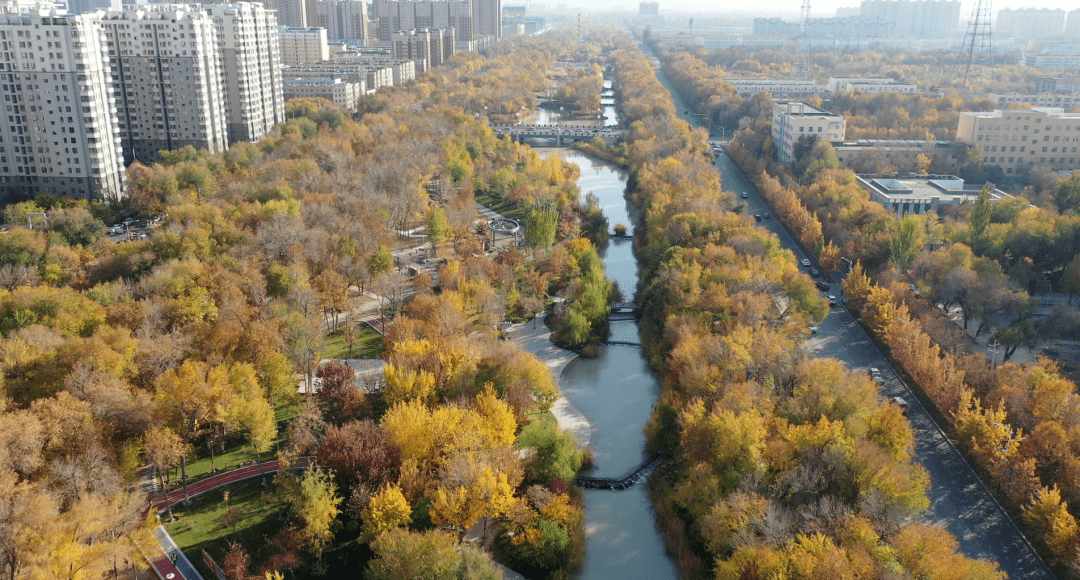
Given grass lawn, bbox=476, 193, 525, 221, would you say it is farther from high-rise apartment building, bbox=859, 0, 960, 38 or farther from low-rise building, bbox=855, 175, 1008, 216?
high-rise apartment building, bbox=859, 0, 960, 38

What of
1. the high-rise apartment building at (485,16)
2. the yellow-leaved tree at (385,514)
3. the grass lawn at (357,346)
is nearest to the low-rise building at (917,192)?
the grass lawn at (357,346)

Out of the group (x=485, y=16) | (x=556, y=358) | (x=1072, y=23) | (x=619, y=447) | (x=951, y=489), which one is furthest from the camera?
(x=1072, y=23)

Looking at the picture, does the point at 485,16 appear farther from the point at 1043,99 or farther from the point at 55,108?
the point at 55,108

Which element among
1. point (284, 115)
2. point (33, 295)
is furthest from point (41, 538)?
point (284, 115)

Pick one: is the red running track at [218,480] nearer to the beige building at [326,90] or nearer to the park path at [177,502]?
the park path at [177,502]

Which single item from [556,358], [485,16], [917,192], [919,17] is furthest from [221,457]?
[919,17]

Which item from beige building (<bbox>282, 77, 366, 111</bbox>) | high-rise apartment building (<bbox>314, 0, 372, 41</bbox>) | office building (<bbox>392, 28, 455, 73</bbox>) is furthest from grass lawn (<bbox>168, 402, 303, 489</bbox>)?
high-rise apartment building (<bbox>314, 0, 372, 41</bbox>)

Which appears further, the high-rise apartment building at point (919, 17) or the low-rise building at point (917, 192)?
the high-rise apartment building at point (919, 17)
